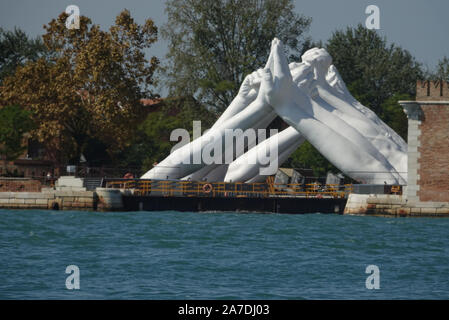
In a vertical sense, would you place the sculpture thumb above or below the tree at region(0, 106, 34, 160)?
above

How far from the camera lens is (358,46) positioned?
246 ft

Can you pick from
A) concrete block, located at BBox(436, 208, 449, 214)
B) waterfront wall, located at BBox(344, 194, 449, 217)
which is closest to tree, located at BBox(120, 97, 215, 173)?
waterfront wall, located at BBox(344, 194, 449, 217)

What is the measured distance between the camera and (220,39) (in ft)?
198

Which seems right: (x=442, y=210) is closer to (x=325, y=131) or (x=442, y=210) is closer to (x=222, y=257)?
(x=325, y=131)

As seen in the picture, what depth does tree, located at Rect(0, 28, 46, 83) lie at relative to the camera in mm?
76644

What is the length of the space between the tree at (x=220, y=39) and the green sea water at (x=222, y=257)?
68.8 feet

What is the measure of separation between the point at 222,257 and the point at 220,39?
3574cm

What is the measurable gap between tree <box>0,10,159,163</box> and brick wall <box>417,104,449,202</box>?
20082mm

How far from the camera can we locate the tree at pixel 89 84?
5428 cm

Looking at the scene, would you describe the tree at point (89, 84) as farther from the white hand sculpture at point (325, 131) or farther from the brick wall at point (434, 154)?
the brick wall at point (434, 154)

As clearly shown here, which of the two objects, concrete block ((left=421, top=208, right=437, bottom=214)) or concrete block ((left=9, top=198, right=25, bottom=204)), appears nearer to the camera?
concrete block ((left=421, top=208, right=437, bottom=214))

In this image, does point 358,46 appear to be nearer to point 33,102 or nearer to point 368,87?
point 368,87

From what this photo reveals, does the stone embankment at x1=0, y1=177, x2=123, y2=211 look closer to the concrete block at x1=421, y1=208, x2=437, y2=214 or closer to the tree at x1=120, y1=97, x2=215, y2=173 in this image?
the concrete block at x1=421, y1=208, x2=437, y2=214
